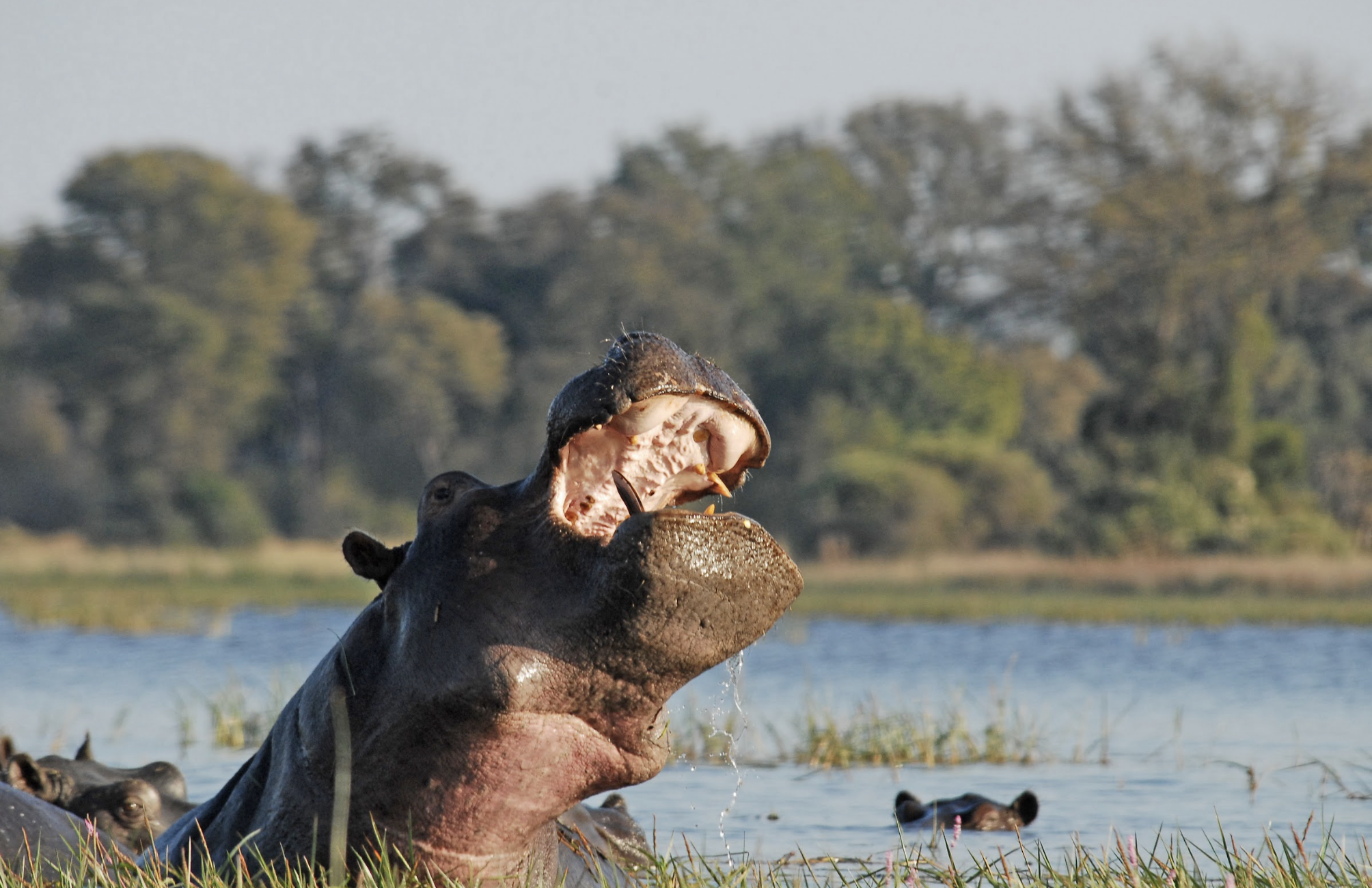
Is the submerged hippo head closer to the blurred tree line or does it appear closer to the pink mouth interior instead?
the pink mouth interior

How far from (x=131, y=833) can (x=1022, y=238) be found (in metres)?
43.5

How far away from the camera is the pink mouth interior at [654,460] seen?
9.76 feet

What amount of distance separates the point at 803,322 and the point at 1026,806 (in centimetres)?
3989

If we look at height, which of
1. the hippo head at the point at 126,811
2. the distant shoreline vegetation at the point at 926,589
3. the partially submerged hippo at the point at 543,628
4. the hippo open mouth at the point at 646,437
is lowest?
the distant shoreline vegetation at the point at 926,589

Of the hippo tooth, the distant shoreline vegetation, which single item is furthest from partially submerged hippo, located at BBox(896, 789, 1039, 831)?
the distant shoreline vegetation

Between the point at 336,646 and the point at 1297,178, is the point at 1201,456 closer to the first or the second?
the point at 1297,178

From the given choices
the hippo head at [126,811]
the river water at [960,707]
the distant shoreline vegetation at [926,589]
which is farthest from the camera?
the distant shoreline vegetation at [926,589]

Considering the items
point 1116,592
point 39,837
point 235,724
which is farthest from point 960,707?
point 1116,592

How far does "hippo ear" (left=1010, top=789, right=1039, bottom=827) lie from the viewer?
586 cm

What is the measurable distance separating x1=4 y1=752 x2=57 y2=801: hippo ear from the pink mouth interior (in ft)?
7.51

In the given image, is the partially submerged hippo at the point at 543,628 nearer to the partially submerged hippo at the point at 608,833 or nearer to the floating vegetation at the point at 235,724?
the partially submerged hippo at the point at 608,833

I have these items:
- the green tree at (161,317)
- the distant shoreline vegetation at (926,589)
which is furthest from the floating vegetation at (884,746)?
the green tree at (161,317)

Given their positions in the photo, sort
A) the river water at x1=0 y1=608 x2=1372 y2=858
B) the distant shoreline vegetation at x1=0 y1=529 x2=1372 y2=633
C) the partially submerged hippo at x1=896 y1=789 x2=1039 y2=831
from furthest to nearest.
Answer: the distant shoreline vegetation at x1=0 y1=529 x2=1372 y2=633
the river water at x1=0 y1=608 x2=1372 y2=858
the partially submerged hippo at x1=896 y1=789 x2=1039 y2=831

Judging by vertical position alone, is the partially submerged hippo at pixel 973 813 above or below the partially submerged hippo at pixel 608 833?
below
